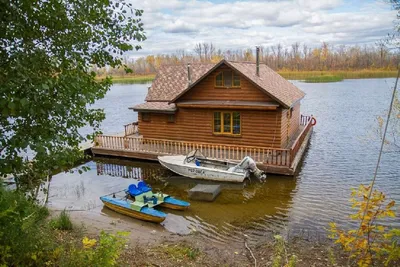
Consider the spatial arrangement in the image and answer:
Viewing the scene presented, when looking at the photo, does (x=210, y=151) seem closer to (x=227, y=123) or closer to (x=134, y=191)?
(x=227, y=123)

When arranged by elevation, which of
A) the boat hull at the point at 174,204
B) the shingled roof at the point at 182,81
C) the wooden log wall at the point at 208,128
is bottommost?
the boat hull at the point at 174,204

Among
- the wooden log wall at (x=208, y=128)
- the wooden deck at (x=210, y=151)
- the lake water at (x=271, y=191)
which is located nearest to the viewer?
the lake water at (x=271, y=191)

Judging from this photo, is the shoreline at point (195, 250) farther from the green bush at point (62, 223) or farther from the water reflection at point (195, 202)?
the water reflection at point (195, 202)

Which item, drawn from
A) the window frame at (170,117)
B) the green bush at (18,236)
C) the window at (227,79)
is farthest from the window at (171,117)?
the green bush at (18,236)

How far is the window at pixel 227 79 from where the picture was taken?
1700cm

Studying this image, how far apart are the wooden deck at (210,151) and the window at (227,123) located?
3.39ft

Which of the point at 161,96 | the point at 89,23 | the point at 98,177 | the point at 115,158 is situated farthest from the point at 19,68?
the point at 161,96

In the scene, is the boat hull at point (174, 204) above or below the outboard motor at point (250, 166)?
below

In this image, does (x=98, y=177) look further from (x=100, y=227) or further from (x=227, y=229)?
(x=227, y=229)

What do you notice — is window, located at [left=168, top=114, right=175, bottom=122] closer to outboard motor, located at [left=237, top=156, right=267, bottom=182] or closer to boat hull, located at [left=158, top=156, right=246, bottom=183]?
boat hull, located at [left=158, top=156, right=246, bottom=183]

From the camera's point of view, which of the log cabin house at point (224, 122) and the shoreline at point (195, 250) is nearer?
the shoreline at point (195, 250)

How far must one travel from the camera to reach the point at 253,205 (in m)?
12.0

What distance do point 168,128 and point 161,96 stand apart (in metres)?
2.53

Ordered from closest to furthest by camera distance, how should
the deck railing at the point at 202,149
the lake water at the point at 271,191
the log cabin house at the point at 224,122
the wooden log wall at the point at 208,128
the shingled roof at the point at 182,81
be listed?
the lake water at the point at 271,191 < the deck railing at the point at 202,149 < the log cabin house at the point at 224,122 < the wooden log wall at the point at 208,128 < the shingled roof at the point at 182,81
